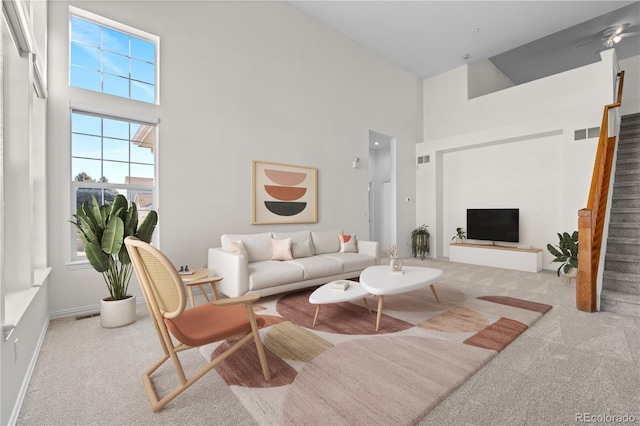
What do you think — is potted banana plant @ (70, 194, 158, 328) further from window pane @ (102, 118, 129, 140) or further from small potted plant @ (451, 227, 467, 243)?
small potted plant @ (451, 227, 467, 243)

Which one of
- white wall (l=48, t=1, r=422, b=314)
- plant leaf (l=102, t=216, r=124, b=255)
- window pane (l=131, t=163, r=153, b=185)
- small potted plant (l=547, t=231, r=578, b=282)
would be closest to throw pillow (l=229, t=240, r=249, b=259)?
white wall (l=48, t=1, r=422, b=314)

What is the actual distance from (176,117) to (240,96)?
1.06 meters

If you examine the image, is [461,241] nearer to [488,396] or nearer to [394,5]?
[394,5]

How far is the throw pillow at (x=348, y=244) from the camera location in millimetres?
4902

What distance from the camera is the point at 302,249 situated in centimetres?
460

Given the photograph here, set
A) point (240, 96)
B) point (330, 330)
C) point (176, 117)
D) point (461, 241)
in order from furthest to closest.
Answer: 1. point (461, 241)
2. point (240, 96)
3. point (176, 117)
4. point (330, 330)

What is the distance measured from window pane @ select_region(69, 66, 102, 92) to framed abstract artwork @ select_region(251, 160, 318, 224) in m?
2.09

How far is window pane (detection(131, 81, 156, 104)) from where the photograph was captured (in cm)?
380

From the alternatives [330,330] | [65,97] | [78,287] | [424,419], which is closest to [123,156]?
[65,97]

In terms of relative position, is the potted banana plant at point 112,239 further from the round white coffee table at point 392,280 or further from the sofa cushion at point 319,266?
the round white coffee table at point 392,280

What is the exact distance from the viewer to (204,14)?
4230 mm

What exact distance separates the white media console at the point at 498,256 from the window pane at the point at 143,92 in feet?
20.8

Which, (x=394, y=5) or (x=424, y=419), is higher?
(x=394, y=5)

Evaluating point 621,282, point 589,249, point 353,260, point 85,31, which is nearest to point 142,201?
point 85,31
